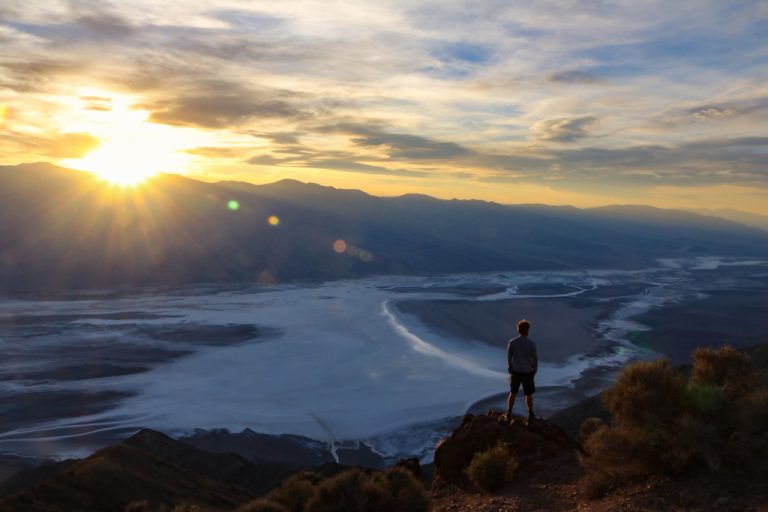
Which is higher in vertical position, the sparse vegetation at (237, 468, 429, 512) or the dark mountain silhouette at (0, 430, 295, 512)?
the sparse vegetation at (237, 468, 429, 512)

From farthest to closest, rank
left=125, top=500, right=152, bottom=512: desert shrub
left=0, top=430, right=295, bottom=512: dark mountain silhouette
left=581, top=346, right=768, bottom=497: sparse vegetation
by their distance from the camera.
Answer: left=0, top=430, right=295, bottom=512: dark mountain silhouette
left=125, top=500, right=152, bottom=512: desert shrub
left=581, top=346, right=768, bottom=497: sparse vegetation

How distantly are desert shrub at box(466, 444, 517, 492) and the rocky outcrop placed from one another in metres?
0.54

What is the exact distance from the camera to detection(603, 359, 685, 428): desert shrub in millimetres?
6809

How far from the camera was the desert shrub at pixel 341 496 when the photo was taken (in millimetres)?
8164

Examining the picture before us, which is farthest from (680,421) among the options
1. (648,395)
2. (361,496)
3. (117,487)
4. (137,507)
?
(117,487)

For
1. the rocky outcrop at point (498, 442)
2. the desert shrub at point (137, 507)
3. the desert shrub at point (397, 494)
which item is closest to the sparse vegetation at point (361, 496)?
the desert shrub at point (397, 494)

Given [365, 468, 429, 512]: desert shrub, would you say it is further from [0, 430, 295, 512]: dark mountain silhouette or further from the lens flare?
the lens flare

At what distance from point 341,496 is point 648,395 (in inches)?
167

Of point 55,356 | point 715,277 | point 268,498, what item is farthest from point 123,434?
point 715,277

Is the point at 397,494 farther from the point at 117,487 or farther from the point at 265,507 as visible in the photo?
the point at 117,487

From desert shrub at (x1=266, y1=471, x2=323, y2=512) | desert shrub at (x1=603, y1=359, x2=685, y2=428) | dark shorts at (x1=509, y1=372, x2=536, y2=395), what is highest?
desert shrub at (x1=603, y1=359, x2=685, y2=428)

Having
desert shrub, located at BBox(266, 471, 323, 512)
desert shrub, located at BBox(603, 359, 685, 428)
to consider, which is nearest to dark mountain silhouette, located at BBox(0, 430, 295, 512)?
desert shrub, located at BBox(266, 471, 323, 512)

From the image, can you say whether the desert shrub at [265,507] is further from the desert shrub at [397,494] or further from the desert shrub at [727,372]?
the desert shrub at [727,372]

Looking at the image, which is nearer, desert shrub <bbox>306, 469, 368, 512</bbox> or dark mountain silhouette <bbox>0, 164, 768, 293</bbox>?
desert shrub <bbox>306, 469, 368, 512</bbox>
